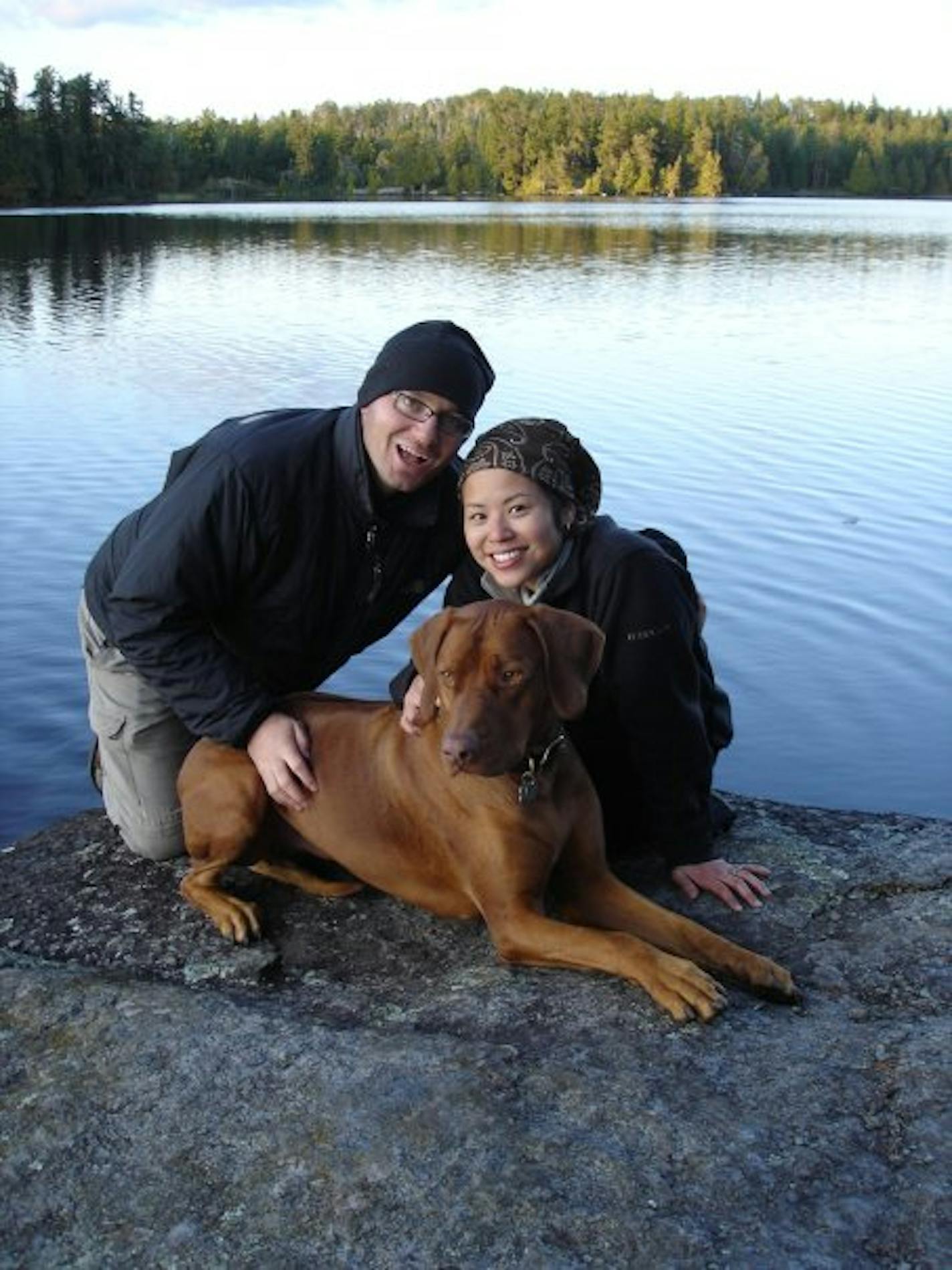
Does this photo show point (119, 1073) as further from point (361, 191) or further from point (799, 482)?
point (361, 191)

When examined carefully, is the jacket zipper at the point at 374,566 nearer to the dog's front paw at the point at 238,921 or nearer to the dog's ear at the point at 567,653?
the dog's ear at the point at 567,653

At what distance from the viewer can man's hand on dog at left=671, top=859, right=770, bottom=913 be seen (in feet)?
15.3

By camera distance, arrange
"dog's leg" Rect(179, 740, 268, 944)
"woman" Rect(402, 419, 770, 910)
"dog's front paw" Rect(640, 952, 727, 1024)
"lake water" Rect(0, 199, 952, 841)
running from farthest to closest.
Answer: "lake water" Rect(0, 199, 952, 841) → "dog's leg" Rect(179, 740, 268, 944) → "woman" Rect(402, 419, 770, 910) → "dog's front paw" Rect(640, 952, 727, 1024)

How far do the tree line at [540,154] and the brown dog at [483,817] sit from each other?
433ft

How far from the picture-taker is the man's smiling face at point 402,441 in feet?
16.2

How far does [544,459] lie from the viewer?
15.1 ft

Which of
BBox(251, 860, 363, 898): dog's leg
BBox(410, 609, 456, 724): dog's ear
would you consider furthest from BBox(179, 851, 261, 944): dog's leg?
BBox(410, 609, 456, 724): dog's ear

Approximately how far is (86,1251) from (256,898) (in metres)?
1.97

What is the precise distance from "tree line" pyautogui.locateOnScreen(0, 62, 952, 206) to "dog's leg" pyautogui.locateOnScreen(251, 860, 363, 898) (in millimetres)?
131931

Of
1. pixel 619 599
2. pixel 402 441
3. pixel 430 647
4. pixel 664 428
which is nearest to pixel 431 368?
pixel 402 441

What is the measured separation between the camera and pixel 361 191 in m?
166

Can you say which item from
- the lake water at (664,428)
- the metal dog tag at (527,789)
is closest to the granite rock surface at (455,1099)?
the metal dog tag at (527,789)

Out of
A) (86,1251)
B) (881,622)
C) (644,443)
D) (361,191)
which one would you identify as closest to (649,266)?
(644,443)

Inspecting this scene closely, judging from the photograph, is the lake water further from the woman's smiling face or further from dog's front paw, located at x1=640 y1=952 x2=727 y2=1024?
dog's front paw, located at x1=640 y1=952 x2=727 y2=1024
